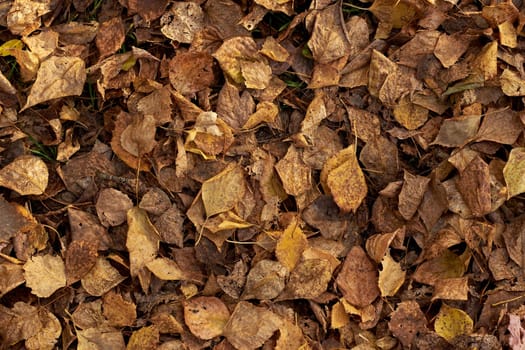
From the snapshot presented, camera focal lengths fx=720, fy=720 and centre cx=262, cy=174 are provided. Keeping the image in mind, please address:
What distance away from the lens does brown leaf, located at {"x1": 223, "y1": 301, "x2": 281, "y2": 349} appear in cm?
135

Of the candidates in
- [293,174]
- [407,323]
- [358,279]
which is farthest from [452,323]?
[293,174]

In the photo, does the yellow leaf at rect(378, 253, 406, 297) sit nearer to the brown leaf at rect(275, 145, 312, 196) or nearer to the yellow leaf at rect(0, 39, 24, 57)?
the brown leaf at rect(275, 145, 312, 196)

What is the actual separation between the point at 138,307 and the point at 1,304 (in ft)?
0.86

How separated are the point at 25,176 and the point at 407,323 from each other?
79cm

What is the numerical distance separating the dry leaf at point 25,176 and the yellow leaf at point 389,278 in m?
0.68

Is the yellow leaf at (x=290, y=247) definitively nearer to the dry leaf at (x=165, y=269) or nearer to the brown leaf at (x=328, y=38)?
the dry leaf at (x=165, y=269)

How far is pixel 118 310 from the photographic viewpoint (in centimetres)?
138

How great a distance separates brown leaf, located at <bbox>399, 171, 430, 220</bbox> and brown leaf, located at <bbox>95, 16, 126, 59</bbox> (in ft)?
2.07

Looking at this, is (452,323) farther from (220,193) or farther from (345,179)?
(220,193)

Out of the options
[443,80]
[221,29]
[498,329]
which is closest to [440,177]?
[443,80]

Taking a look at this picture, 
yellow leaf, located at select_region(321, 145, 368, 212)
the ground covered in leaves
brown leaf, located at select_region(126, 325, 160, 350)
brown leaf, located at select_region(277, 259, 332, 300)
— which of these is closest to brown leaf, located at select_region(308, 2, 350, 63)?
the ground covered in leaves

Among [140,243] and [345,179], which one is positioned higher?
[345,179]

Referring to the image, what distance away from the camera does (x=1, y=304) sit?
1383 millimetres

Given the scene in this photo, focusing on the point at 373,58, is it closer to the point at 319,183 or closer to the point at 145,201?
the point at 319,183
